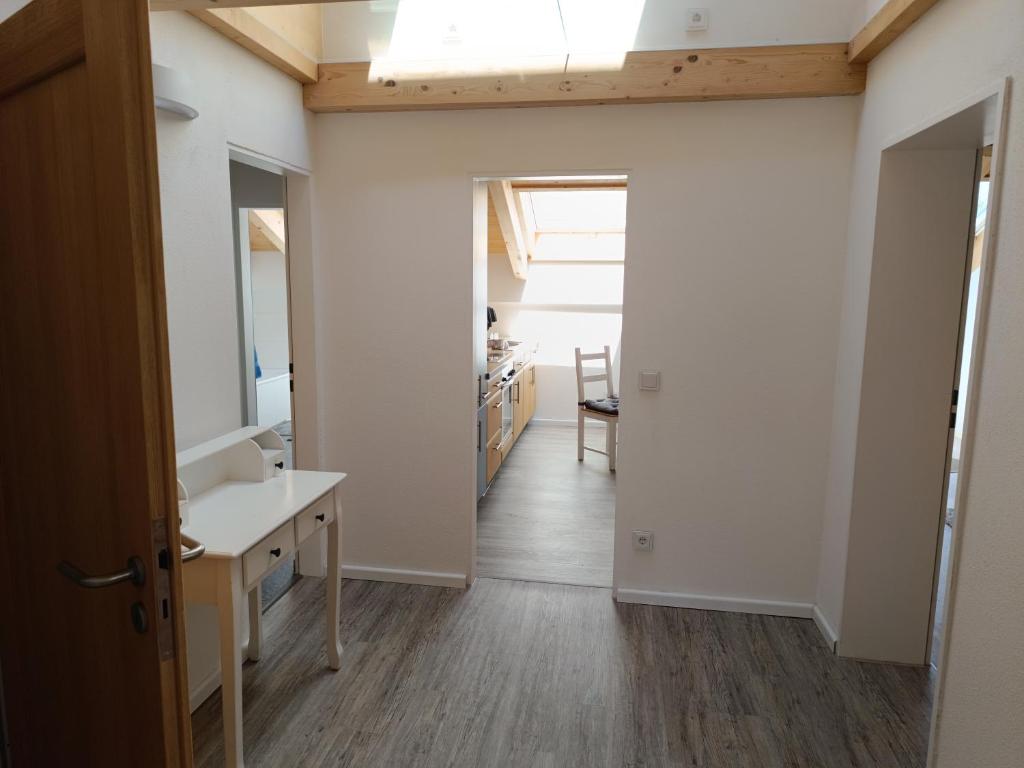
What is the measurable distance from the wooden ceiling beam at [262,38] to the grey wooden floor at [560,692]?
2.43 metres

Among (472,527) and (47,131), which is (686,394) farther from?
(47,131)

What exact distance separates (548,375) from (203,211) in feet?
16.1

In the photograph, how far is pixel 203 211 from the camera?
2.44 meters

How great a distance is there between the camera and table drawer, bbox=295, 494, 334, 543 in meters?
2.36

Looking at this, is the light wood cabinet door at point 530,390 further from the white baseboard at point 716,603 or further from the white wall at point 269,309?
the white baseboard at point 716,603

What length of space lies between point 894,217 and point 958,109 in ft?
2.06

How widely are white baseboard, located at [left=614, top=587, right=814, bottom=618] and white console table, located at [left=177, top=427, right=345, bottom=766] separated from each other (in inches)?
56.1

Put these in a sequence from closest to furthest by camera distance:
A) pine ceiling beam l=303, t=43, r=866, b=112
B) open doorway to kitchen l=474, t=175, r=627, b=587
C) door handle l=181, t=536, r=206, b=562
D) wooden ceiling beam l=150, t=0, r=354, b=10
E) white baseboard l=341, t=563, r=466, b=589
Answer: door handle l=181, t=536, r=206, b=562, wooden ceiling beam l=150, t=0, r=354, b=10, pine ceiling beam l=303, t=43, r=866, b=112, white baseboard l=341, t=563, r=466, b=589, open doorway to kitchen l=474, t=175, r=627, b=587

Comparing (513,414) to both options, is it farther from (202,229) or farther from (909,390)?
(202,229)

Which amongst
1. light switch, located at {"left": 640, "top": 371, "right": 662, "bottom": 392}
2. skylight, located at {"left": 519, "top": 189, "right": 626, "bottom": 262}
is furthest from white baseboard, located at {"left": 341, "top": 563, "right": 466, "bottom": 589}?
skylight, located at {"left": 519, "top": 189, "right": 626, "bottom": 262}

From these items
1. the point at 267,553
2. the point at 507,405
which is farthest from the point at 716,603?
the point at 507,405

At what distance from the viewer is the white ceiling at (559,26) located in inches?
111

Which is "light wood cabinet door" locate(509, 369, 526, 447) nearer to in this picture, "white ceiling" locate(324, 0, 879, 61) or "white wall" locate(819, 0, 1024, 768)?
"white ceiling" locate(324, 0, 879, 61)

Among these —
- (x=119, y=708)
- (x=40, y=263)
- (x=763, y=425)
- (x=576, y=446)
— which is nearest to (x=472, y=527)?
(x=763, y=425)
